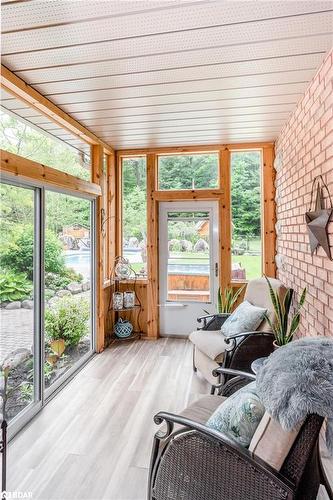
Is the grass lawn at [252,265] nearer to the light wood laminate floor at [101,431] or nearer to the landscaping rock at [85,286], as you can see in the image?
the light wood laminate floor at [101,431]

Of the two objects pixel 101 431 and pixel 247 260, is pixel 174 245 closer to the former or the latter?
pixel 247 260

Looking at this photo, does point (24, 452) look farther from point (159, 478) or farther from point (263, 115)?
point (263, 115)

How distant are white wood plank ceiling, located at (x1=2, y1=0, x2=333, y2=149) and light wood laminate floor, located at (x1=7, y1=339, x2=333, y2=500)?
97.3 inches

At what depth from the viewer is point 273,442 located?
1.17m

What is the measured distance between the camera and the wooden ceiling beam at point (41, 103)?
7.20 feet

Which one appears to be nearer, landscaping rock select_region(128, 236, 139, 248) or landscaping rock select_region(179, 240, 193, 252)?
landscaping rock select_region(179, 240, 193, 252)

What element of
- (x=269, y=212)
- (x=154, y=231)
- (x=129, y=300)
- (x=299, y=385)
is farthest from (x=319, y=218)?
(x=129, y=300)

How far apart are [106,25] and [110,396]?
9.09 ft

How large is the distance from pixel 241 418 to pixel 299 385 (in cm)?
32

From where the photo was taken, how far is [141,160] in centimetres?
437

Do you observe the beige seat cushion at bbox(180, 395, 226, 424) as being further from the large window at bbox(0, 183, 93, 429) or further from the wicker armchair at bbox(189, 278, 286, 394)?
the large window at bbox(0, 183, 93, 429)

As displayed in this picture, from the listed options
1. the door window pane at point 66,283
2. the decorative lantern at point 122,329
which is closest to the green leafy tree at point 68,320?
the door window pane at point 66,283

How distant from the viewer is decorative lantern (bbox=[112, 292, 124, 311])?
13.4 ft

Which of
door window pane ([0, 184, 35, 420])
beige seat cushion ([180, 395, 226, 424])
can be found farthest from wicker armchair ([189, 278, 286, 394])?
door window pane ([0, 184, 35, 420])
